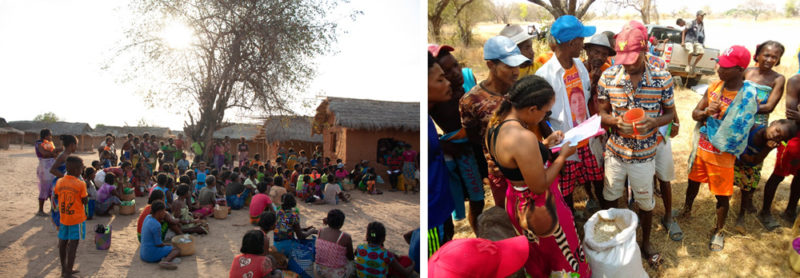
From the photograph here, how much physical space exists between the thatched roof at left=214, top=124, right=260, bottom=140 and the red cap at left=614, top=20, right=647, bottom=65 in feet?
17.8

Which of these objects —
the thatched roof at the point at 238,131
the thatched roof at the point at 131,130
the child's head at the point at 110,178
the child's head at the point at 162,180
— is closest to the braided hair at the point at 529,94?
the child's head at the point at 162,180

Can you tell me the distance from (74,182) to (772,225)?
16.0 feet

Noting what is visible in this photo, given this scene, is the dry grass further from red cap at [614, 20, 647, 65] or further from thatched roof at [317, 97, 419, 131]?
thatched roof at [317, 97, 419, 131]

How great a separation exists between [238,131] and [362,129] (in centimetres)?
222

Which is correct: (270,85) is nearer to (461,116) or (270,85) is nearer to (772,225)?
(461,116)

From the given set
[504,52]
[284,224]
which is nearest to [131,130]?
[284,224]

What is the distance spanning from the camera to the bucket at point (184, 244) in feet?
15.6

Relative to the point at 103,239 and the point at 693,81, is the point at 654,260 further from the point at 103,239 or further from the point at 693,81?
the point at 103,239

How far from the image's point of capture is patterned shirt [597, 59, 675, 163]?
2.52 meters

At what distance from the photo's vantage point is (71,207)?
391 centimetres

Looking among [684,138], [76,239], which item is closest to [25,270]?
[76,239]

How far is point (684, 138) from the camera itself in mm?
3932

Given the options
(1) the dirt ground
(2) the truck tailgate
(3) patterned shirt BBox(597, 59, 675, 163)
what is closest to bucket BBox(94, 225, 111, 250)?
(1) the dirt ground

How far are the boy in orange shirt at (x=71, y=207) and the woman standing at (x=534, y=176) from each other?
3533mm
